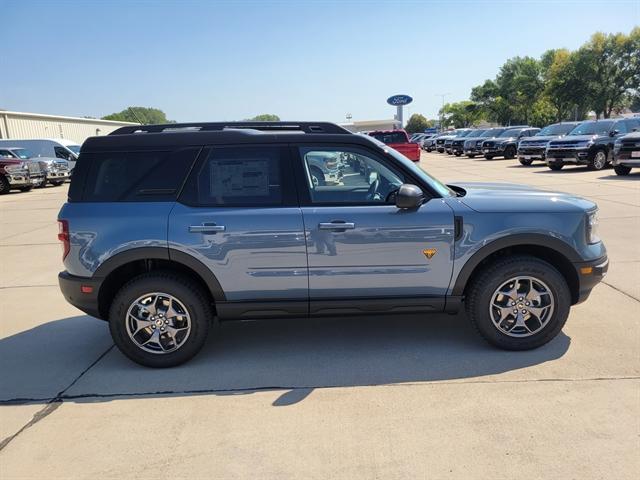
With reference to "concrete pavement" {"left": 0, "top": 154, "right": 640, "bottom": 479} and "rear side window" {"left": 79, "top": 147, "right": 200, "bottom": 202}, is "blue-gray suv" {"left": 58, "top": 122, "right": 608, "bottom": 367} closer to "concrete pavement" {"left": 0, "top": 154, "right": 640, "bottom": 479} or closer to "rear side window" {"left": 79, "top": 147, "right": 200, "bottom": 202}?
"rear side window" {"left": 79, "top": 147, "right": 200, "bottom": 202}

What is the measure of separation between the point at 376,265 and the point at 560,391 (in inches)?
61.0

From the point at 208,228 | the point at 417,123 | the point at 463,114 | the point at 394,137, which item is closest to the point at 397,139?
the point at 394,137

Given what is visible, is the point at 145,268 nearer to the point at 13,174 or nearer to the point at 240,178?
the point at 240,178

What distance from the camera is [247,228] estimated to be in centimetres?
388

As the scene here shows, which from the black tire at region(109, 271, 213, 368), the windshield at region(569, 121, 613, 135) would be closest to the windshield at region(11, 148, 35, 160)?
the black tire at region(109, 271, 213, 368)

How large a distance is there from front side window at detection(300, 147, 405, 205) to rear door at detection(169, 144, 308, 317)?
210 millimetres

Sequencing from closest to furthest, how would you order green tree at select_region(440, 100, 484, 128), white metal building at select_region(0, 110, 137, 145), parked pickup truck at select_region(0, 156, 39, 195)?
parked pickup truck at select_region(0, 156, 39, 195), white metal building at select_region(0, 110, 137, 145), green tree at select_region(440, 100, 484, 128)

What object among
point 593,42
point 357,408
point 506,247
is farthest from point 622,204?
point 593,42

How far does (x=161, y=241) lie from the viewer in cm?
390

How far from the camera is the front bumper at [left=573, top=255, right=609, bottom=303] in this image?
4.03 m

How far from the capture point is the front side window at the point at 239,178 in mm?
3996

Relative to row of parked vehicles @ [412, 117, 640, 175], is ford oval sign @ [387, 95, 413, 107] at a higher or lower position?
higher

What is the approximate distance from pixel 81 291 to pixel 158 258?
698 mm

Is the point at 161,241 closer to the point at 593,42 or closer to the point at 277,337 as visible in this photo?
the point at 277,337
